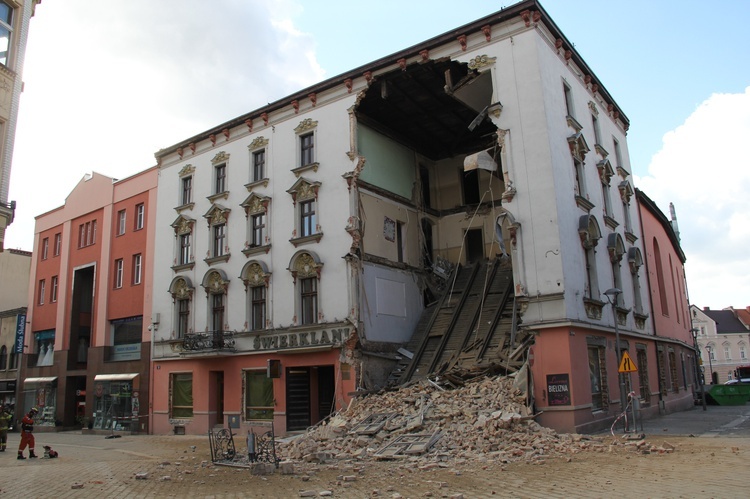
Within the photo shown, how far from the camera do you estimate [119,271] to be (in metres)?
33.7

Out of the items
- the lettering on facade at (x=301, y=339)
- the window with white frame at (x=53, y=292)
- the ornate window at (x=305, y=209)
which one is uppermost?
the ornate window at (x=305, y=209)

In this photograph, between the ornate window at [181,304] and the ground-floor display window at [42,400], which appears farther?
the ground-floor display window at [42,400]

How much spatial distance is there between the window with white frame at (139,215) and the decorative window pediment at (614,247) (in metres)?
23.5

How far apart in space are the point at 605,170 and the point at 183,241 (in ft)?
66.7

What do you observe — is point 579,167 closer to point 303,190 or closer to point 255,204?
point 303,190

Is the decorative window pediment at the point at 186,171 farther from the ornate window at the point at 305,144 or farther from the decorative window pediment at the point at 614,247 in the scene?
the decorative window pediment at the point at 614,247

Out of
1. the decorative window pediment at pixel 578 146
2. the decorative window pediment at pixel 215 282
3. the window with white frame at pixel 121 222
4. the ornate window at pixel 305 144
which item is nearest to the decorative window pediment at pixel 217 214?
the decorative window pediment at pixel 215 282

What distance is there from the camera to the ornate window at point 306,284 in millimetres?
24812

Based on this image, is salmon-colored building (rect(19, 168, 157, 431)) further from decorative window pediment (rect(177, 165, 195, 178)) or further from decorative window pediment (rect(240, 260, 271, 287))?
decorative window pediment (rect(240, 260, 271, 287))

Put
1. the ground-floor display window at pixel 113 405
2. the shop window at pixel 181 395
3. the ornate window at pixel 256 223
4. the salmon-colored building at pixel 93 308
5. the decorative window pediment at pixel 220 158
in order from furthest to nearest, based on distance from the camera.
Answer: the salmon-colored building at pixel 93 308, the ground-floor display window at pixel 113 405, the decorative window pediment at pixel 220 158, the shop window at pixel 181 395, the ornate window at pixel 256 223

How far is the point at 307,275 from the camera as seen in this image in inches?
990

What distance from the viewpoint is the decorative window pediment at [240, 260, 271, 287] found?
26.3 m

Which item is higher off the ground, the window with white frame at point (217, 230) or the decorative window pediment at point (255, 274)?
the window with white frame at point (217, 230)

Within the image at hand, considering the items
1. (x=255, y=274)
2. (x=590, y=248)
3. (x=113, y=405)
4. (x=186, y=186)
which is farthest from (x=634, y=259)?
(x=113, y=405)
